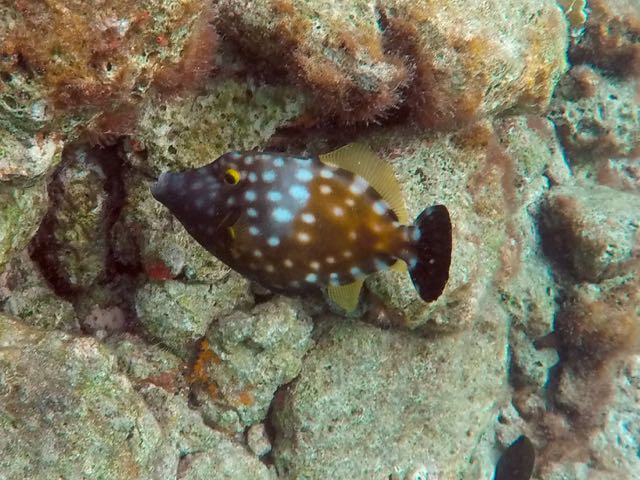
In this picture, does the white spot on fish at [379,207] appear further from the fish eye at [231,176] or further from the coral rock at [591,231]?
the coral rock at [591,231]

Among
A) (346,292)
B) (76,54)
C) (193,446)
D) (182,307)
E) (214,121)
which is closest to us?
(76,54)

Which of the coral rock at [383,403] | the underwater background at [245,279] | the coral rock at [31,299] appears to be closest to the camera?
the underwater background at [245,279]

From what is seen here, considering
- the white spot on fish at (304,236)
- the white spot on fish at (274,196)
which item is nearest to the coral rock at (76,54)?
the white spot on fish at (274,196)

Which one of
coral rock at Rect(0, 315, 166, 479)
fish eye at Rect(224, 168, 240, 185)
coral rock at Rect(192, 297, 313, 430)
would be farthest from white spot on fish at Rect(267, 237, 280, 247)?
coral rock at Rect(192, 297, 313, 430)

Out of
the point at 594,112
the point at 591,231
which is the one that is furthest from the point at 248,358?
the point at 594,112

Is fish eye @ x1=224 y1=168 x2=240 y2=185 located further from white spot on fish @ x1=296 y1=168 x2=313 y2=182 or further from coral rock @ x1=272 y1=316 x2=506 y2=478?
coral rock @ x1=272 y1=316 x2=506 y2=478

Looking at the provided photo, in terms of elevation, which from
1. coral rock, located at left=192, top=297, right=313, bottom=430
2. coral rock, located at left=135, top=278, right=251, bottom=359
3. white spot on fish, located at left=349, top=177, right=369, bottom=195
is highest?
white spot on fish, located at left=349, top=177, right=369, bottom=195

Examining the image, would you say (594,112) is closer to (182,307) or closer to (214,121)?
(214,121)
